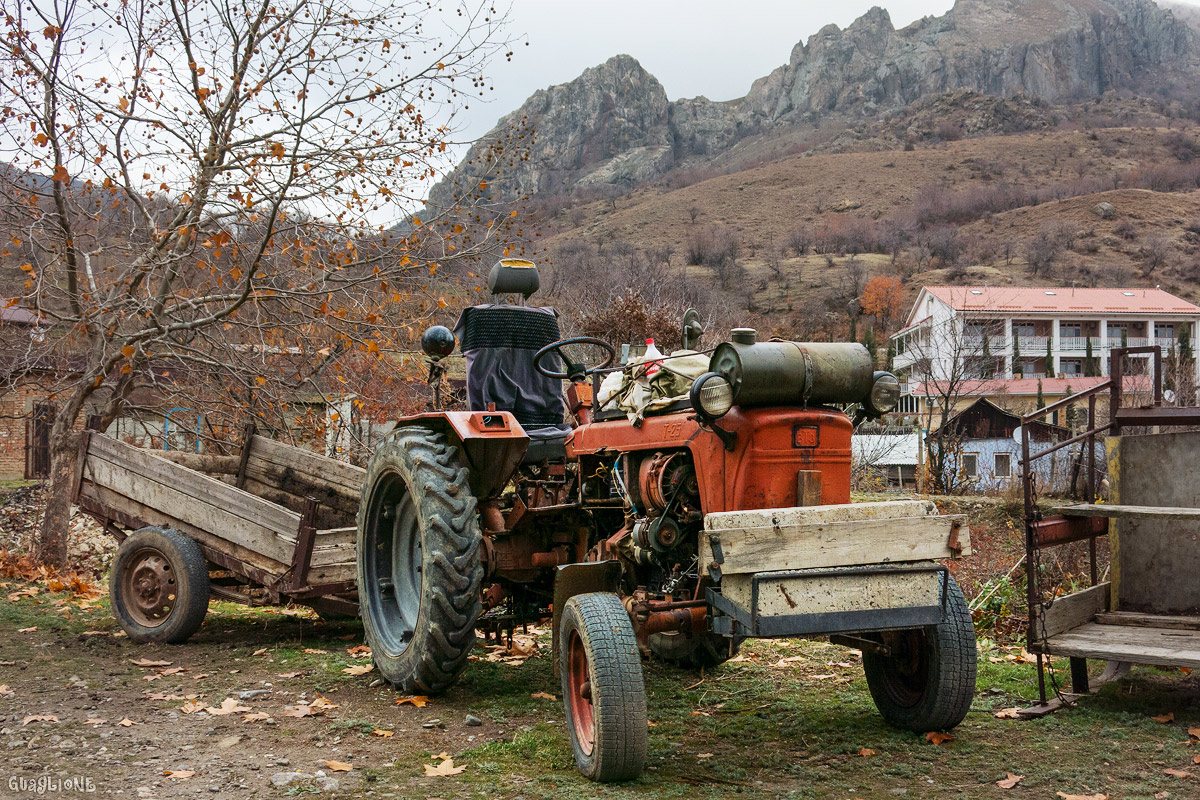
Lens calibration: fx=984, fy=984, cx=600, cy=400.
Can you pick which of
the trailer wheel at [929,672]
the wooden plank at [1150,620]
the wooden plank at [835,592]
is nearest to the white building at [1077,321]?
the wooden plank at [1150,620]

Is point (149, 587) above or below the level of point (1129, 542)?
below

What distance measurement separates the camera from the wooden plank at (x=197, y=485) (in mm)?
6340

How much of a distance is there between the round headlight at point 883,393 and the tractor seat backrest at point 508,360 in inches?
91.7

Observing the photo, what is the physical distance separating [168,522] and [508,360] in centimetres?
274

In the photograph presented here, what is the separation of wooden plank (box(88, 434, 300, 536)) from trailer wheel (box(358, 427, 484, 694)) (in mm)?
690

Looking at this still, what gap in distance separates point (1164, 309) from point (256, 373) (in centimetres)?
5383

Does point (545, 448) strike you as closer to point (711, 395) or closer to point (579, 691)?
point (579, 691)

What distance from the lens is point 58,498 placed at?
386 inches

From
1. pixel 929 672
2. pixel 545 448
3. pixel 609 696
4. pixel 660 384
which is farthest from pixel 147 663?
pixel 929 672

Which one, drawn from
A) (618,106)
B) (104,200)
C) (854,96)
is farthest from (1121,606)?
(854,96)

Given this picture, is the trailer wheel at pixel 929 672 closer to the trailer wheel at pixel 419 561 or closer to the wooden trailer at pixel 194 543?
the trailer wheel at pixel 419 561

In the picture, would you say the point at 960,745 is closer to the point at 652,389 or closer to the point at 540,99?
the point at 652,389

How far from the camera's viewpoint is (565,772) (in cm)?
404

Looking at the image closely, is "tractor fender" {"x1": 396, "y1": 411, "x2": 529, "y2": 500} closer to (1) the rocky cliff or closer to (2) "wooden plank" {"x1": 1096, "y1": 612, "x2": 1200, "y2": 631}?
(2) "wooden plank" {"x1": 1096, "y1": 612, "x2": 1200, "y2": 631}
